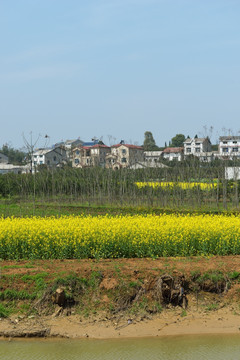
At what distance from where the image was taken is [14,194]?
148ft

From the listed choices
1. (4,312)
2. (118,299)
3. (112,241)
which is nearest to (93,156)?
(112,241)

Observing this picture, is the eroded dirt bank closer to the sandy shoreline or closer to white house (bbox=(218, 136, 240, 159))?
the sandy shoreline

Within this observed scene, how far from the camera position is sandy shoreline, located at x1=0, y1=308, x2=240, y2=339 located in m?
10.5

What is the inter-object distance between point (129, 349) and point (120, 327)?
91cm

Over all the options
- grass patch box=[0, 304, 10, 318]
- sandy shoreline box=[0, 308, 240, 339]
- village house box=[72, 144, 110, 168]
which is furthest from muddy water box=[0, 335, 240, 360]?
village house box=[72, 144, 110, 168]

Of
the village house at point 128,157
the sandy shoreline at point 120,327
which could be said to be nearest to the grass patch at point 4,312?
the sandy shoreline at point 120,327

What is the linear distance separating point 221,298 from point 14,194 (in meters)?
35.3

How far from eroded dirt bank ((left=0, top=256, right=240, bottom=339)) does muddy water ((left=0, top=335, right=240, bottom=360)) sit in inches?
10.4

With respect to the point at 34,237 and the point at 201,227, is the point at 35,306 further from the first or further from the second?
the point at 201,227

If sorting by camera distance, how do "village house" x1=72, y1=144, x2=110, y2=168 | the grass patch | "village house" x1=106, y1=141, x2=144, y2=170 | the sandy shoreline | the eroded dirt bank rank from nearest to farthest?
the sandy shoreline
the eroded dirt bank
the grass patch
"village house" x1=106, y1=141, x2=144, y2=170
"village house" x1=72, y1=144, x2=110, y2=168

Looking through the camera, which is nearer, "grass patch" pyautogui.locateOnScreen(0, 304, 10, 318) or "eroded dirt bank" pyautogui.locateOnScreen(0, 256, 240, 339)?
"eroded dirt bank" pyautogui.locateOnScreen(0, 256, 240, 339)

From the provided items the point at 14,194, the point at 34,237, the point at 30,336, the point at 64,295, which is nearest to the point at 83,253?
the point at 34,237

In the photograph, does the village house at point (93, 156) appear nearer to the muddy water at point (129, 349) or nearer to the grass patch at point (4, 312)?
the grass patch at point (4, 312)

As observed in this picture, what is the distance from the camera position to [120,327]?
10.7 meters
